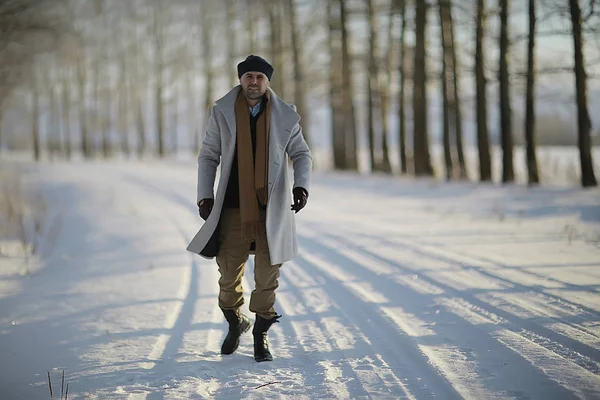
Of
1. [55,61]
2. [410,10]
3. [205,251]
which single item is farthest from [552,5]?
[55,61]

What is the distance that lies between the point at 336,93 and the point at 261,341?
60.2 ft

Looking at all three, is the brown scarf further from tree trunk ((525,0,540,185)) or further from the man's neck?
tree trunk ((525,0,540,185))

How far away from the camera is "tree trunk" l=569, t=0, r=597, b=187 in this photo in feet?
40.8

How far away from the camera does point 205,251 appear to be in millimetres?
3822

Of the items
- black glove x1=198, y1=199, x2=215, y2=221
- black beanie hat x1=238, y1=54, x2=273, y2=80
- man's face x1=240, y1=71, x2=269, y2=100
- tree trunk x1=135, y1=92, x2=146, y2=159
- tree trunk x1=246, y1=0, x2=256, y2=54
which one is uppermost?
tree trunk x1=246, y1=0, x2=256, y2=54

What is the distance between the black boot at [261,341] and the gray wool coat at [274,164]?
50cm

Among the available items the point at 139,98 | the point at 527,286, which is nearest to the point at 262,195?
the point at 527,286

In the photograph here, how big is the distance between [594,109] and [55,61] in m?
33.3

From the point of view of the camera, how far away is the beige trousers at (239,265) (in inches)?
151

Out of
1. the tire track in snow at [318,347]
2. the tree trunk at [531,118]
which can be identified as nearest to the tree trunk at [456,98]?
the tree trunk at [531,118]

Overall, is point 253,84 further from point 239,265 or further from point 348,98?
point 348,98

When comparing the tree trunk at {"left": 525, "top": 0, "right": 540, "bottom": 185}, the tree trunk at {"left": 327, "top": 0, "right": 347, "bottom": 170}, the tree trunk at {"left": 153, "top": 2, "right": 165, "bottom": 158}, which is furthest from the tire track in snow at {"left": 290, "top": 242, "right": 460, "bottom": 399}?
the tree trunk at {"left": 153, "top": 2, "right": 165, "bottom": 158}

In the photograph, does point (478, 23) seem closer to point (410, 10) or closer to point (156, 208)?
point (410, 10)

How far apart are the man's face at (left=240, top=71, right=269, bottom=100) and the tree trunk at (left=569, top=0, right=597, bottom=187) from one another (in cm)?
1142
